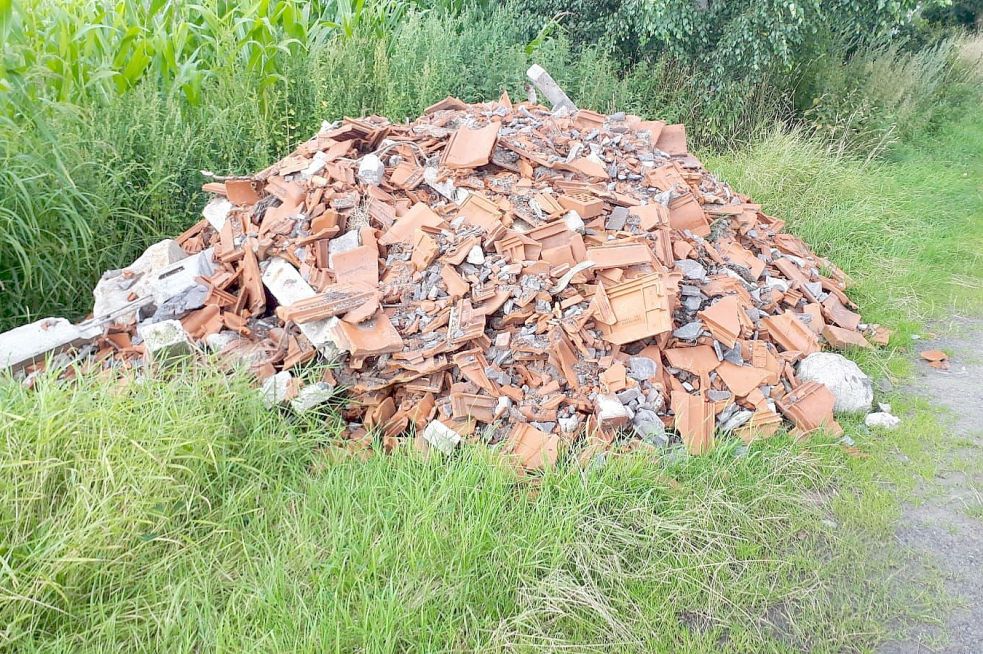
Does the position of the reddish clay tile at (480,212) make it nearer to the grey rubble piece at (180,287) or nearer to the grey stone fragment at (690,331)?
the grey stone fragment at (690,331)

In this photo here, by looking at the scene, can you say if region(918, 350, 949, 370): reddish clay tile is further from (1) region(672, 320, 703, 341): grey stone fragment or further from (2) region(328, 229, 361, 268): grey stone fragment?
(2) region(328, 229, 361, 268): grey stone fragment

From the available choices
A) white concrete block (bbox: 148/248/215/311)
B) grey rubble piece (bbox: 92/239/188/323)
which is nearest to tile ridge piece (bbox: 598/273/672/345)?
white concrete block (bbox: 148/248/215/311)

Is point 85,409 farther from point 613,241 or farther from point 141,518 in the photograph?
point 613,241

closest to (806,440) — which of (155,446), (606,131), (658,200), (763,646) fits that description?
(763,646)

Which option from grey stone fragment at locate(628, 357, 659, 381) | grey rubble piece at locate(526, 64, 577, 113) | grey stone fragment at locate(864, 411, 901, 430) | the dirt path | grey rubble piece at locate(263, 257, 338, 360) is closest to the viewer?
the dirt path

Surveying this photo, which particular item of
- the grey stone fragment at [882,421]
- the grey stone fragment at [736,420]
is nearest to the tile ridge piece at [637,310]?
the grey stone fragment at [736,420]

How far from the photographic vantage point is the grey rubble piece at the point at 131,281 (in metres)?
3.49

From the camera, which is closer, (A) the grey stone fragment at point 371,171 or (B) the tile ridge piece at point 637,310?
(B) the tile ridge piece at point 637,310

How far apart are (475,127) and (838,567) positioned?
3255mm

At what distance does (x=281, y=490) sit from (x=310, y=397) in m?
0.48

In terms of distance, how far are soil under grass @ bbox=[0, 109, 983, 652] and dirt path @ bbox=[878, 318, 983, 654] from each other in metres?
0.10

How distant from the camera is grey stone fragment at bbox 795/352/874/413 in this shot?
369 cm

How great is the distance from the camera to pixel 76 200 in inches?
149

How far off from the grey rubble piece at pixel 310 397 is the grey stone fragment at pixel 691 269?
2090mm
